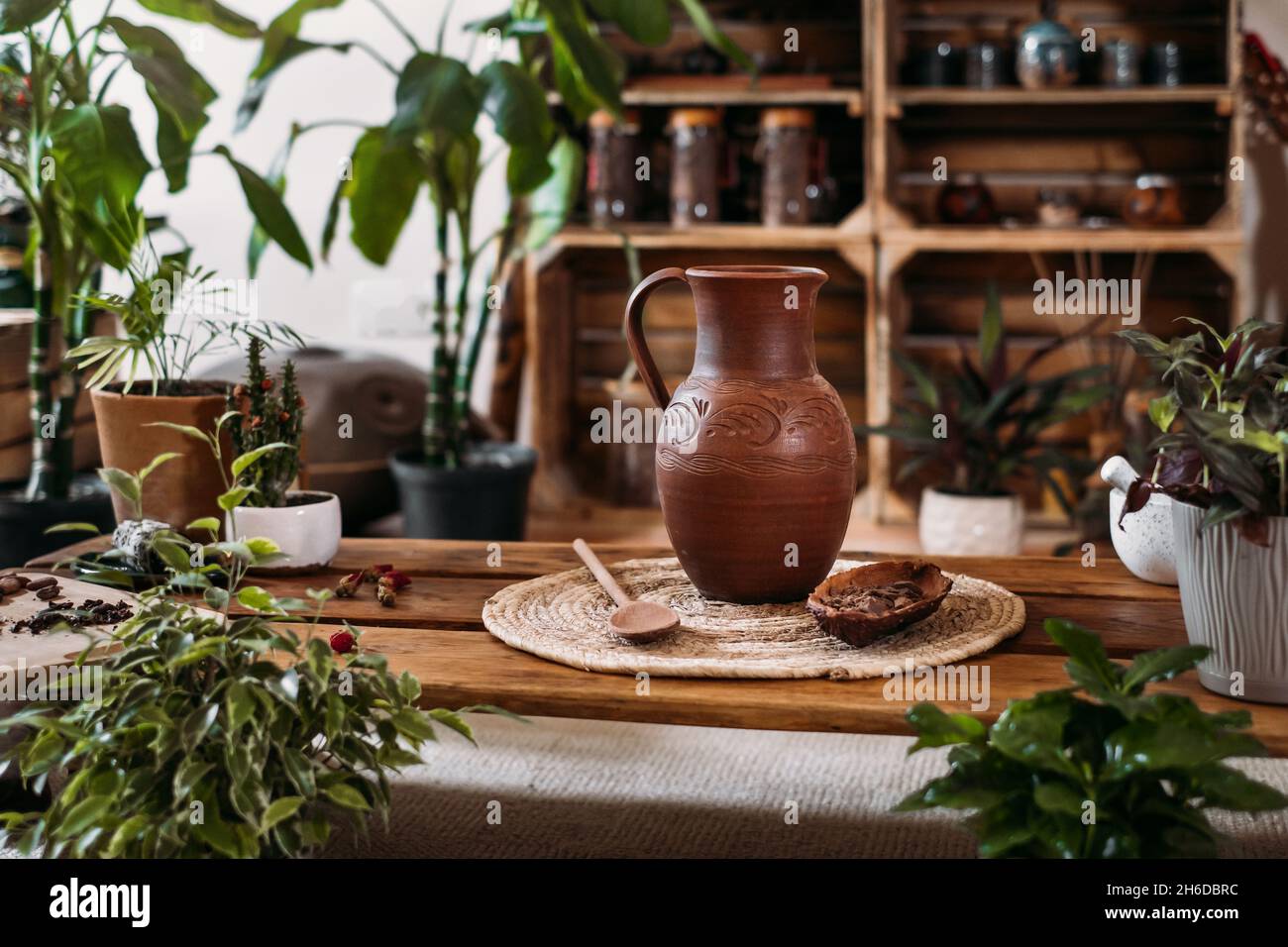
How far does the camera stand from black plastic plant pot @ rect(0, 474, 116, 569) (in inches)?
94.4

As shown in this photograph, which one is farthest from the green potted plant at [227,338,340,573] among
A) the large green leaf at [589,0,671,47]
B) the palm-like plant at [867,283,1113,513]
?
the palm-like plant at [867,283,1113,513]

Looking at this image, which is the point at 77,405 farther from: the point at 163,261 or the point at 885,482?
the point at 885,482

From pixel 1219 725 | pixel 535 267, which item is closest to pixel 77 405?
pixel 535 267

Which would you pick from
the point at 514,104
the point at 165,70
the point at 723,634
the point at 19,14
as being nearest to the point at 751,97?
the point at 514,104

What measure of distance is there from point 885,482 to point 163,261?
85.0 inches

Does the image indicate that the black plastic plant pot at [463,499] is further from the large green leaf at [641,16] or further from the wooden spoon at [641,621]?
the wooden spoon at [641,621]

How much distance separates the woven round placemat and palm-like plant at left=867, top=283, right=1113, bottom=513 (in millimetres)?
1616

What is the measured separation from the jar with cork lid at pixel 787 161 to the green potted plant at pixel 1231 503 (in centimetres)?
242

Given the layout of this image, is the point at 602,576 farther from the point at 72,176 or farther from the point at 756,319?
the point at 72,176

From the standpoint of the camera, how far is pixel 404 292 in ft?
13.3

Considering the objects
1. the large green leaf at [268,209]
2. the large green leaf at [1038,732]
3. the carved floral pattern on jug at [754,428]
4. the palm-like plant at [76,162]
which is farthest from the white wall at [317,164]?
the large green leaf at [1038,732]

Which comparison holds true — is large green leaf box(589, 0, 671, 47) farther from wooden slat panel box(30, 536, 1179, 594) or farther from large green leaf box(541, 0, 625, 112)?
wooden slat panel box(30, 536, 1179, 594)

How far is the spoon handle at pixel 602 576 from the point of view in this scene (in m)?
1.46

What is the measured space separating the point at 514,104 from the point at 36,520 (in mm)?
1121
